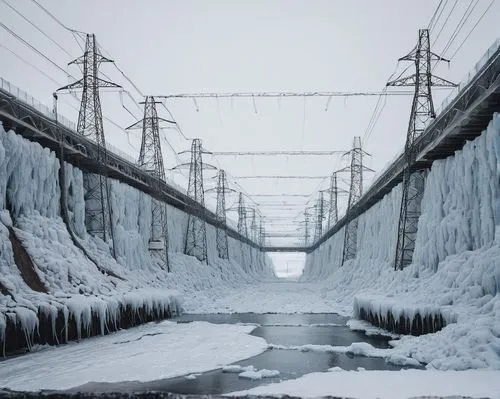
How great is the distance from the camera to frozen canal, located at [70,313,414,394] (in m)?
10.4

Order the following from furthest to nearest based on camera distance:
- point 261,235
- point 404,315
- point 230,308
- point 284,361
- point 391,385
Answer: point 261,235 → point 230,308 → point 404,315 → point 284,361 → point 391,385

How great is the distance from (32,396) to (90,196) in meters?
21.3

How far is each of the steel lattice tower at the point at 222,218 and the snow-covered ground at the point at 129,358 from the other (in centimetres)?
4627

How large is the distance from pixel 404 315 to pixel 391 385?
8802 mm

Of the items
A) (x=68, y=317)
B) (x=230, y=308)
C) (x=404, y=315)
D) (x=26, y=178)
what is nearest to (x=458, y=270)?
(x=404, y=315)

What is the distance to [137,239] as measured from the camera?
3372cm

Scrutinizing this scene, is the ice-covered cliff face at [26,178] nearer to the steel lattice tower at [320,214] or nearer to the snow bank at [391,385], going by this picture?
the snow bank at [391,385]

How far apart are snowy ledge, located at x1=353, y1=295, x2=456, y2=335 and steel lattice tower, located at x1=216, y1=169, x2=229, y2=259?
43428mm

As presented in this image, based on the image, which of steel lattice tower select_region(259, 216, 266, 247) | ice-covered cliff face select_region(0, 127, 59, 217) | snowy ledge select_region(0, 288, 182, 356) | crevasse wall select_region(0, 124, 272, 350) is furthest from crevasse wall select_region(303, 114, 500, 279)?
Result: steel lattice tower select_region(259, 216, 266, 247)

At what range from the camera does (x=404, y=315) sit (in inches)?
717

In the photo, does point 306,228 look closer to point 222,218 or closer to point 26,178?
point 222,218

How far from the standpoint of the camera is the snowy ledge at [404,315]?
15.4 metres

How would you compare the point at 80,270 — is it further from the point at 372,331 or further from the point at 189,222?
the point at 189,222

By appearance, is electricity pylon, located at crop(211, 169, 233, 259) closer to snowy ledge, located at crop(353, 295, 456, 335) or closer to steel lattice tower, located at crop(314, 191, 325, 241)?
Result: steel lattice tower, located at crop(314, 191, 325, 241)
